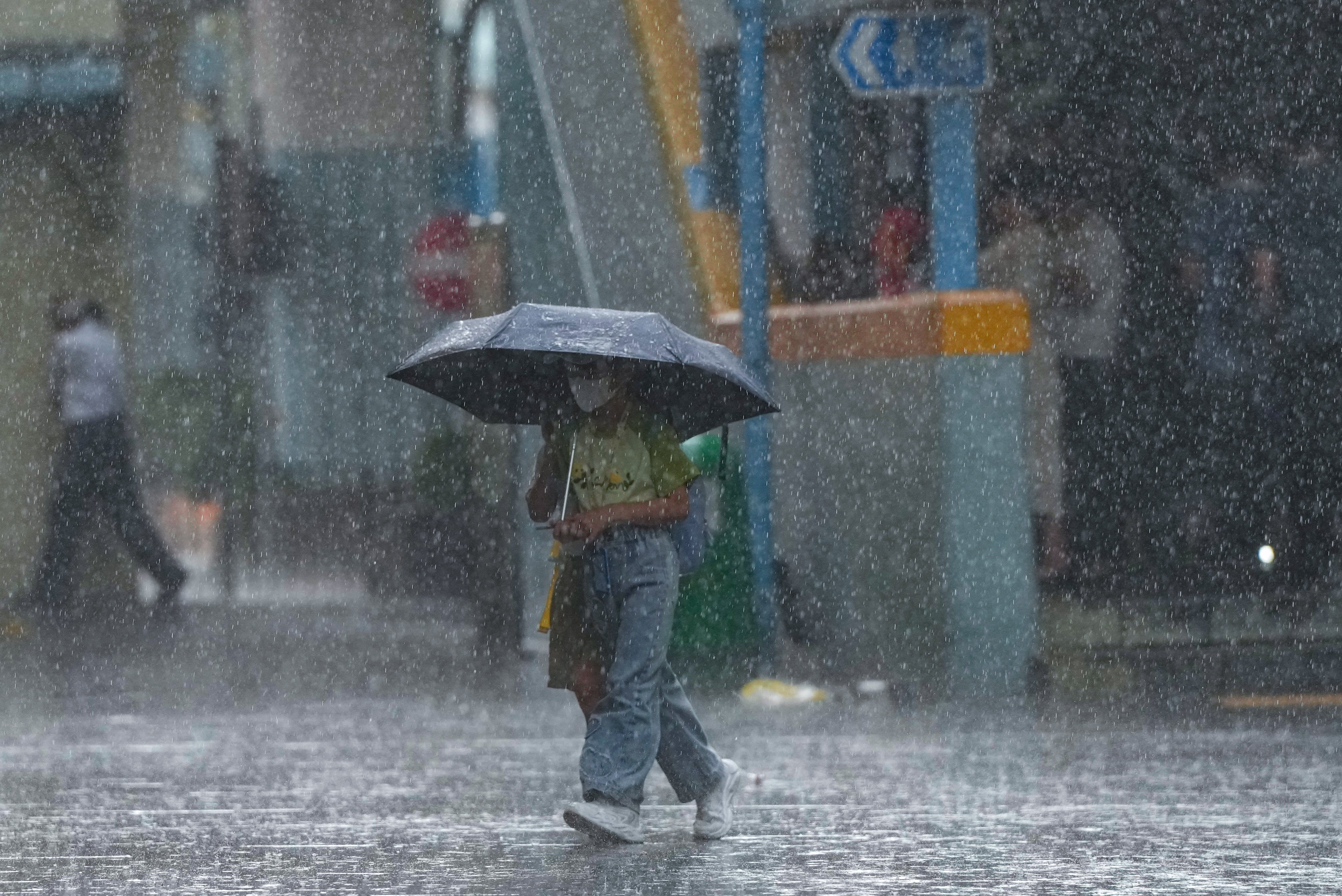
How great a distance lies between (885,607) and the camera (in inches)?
531

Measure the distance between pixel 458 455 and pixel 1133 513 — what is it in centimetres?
488

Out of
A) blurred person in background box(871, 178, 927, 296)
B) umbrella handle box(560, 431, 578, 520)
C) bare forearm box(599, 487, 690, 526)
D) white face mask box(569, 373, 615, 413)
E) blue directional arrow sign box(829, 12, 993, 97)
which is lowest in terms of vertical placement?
bare forearm box(599, 487, 690, 526)

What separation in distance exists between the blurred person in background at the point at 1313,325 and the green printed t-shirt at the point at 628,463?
689cm

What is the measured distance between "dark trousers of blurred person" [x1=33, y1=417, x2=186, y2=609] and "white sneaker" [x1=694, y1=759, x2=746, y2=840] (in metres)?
9.10

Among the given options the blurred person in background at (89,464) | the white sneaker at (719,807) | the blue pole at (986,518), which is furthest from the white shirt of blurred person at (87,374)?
the white sneaker at (719,807)

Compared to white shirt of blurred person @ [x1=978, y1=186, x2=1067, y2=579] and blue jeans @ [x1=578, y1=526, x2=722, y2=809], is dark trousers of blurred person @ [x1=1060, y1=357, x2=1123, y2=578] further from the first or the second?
blue jeans @ [x1=578, y1=526, x2=722, y2=809]

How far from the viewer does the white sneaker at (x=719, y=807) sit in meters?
8.23

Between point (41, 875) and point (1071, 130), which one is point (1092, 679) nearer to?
point (1071, 130)

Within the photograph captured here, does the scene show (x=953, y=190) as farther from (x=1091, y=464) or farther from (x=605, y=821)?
(x=605, y=821)

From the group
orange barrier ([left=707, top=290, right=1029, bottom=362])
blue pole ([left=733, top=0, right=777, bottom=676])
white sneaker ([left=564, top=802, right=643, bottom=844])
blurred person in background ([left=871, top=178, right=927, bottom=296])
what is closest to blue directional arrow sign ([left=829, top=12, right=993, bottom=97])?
blue pole ([left=733, top=0, right=777, bottom=676])

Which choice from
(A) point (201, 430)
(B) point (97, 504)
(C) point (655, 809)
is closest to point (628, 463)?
(C) point (655, 809)

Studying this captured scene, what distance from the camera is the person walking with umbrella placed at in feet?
26.3

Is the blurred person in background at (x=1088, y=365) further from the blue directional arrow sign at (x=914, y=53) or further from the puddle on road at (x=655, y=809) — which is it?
the puddle on road at (x=655, y=809)

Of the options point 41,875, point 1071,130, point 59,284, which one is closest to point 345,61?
point 59,284
